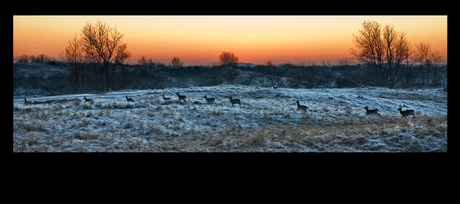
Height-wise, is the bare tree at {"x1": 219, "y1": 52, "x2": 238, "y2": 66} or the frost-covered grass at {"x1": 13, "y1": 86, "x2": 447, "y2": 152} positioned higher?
the bare tree at {"x1": 219, "y1": 52, "x2": 238, "y2": 66}

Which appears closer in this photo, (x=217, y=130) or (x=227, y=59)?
(x=217, y=130)

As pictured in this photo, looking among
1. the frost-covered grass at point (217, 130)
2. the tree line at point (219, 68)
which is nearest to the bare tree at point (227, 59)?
the tree line at point (219, 68)

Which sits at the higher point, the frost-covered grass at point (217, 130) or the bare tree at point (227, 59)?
the bare tree at point (227, 59)

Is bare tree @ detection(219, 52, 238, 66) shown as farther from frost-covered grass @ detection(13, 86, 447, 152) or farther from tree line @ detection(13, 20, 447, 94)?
frost-covered grass @ detection(13, 86, 447, 152)

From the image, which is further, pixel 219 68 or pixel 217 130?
pixel 219 68

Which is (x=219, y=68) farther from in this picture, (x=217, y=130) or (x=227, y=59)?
(x=217, y=130)

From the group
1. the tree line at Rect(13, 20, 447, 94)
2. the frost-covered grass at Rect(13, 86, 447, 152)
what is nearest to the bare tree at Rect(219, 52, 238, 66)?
the tree line at Rect(13, 20, 447, 94)

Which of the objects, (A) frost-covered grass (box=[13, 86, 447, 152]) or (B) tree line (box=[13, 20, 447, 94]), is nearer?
(A) frost-covered grass (box=[13, 86, 447, 152])

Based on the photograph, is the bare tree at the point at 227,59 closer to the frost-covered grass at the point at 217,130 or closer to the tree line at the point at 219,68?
the tree line at the point at 219,68

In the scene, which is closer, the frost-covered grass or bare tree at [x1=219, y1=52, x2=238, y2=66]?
the frost-covered grass

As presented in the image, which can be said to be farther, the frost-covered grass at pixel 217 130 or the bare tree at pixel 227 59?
the bare tree at pixel 227 59

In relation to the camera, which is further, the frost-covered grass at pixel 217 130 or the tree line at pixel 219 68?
the tree line at pixel 219 68

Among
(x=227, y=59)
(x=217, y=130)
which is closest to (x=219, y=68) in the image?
(x=227, y=59)
